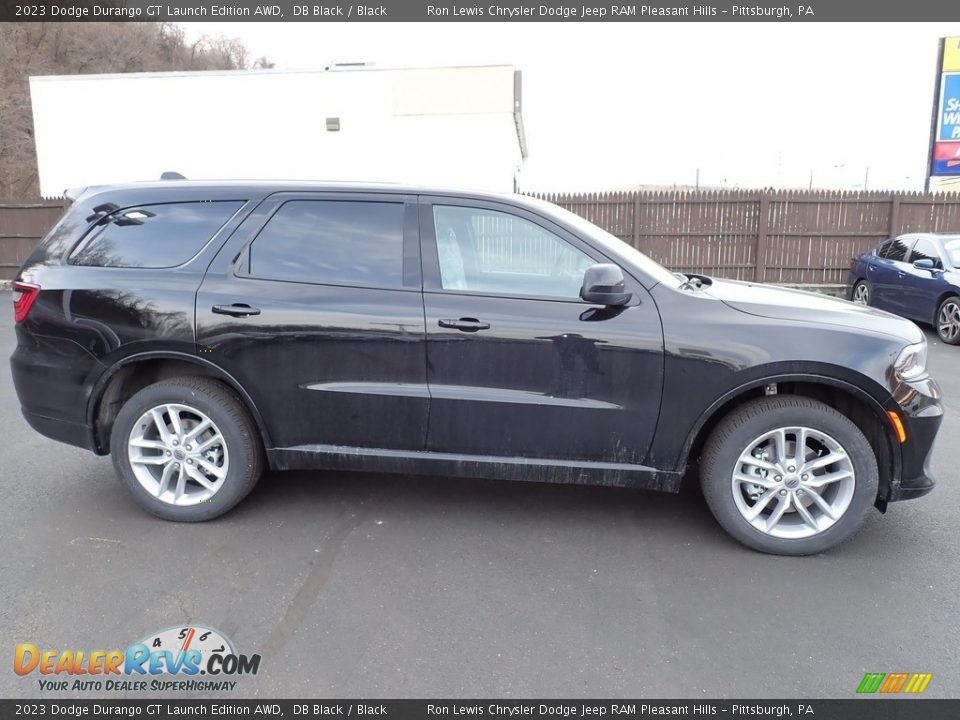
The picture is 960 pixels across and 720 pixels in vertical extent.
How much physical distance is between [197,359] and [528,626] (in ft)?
7.21

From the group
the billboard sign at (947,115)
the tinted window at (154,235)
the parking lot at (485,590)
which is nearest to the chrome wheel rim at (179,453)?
the parking lot at (485,590)

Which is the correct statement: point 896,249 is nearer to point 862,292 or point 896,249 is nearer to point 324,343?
point 862,292

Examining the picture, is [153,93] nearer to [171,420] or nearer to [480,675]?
[171,420]

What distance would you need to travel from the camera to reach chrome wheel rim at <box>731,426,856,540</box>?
3.30 meters

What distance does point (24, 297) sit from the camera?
3795mm

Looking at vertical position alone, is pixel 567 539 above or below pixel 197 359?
below

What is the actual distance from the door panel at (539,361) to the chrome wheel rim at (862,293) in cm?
926

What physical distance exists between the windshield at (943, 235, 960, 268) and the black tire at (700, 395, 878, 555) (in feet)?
24.7

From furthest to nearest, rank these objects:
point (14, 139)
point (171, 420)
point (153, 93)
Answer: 1. point (14, 139)
2. point (153, 93)
3. point (171, 420)

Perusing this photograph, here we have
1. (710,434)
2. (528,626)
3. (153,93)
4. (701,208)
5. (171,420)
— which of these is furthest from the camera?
(153,93)

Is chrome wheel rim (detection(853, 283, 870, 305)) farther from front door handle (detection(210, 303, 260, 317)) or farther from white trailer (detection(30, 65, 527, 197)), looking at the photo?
white trailer (detection(30, 65, 527, 197))

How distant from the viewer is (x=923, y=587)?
3.11 meters

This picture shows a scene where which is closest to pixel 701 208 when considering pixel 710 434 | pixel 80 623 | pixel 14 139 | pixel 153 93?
pixel 710 434
